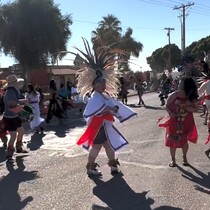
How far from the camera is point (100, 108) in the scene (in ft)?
22.5

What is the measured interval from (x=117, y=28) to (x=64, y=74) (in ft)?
47.4

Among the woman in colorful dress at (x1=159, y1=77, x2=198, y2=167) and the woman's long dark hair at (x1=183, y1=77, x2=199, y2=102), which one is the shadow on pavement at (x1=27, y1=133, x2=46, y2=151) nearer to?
the woman in colorful dress at (x1=159, y1=77, x2=198, y2=167)

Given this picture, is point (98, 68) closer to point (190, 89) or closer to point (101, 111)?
point (101, 111)

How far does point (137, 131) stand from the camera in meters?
12.1

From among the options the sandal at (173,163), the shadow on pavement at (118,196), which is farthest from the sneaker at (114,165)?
the sandal at (173,163)

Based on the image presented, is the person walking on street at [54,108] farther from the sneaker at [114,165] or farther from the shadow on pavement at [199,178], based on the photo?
the shadow on pavement at [199,178]

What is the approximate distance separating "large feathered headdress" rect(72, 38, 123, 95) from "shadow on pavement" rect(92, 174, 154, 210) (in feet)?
5.39

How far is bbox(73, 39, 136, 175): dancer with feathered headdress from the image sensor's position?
22.9 ft

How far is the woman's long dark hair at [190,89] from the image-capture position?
24.2 ft

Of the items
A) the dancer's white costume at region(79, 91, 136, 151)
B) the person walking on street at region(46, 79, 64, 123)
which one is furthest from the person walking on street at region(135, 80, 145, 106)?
the dancer's white costume at region(79, 91, 136, 151)

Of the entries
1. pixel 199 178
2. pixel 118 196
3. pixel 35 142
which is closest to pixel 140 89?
pixel 35 142

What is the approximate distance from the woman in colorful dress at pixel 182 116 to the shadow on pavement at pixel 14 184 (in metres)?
2.44

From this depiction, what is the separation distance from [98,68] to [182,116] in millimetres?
1697

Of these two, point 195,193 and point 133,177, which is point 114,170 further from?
point 195,193
